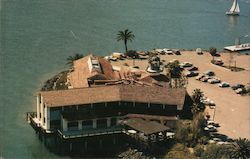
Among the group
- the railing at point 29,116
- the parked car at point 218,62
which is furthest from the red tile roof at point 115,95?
the parked car at point 218,62

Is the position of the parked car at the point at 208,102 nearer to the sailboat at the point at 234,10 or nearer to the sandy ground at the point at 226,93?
the sandy ground at the point at 226,93

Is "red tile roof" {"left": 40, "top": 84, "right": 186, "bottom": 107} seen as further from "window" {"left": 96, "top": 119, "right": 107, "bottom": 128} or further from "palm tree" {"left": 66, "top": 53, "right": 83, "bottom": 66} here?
"palm tree" {"left": 66, "top": 53, "right": 83, "bottom": 66}

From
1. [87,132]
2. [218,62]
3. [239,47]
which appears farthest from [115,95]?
[239,47]

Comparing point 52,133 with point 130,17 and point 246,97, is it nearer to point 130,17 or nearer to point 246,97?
point 246,97

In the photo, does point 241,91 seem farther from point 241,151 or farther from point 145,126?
point 241,151

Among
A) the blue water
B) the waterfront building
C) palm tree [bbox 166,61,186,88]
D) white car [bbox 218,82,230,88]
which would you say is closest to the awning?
the waterfront building
